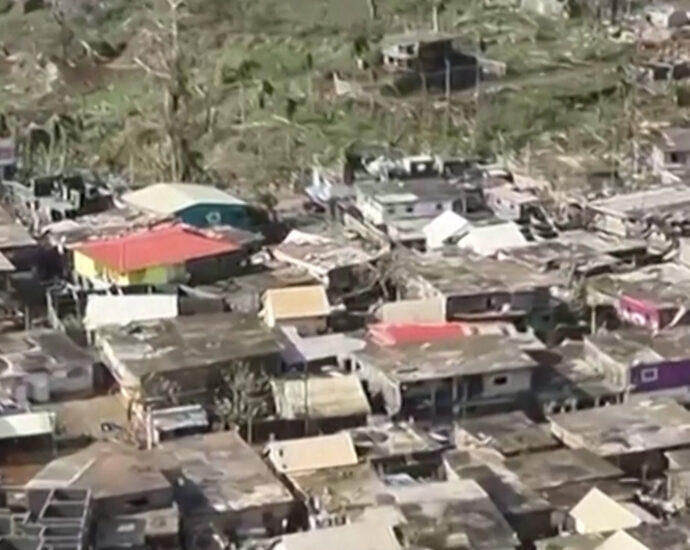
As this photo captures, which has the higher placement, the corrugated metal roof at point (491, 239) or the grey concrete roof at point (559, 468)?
the corrugated metal roof at point (491, 239)

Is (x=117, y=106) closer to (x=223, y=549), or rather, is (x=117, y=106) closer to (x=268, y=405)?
(x=268, y=405)

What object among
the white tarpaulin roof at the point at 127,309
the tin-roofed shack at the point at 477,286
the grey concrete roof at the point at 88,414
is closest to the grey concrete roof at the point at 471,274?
the tin-roofed shack at the point at 477,286

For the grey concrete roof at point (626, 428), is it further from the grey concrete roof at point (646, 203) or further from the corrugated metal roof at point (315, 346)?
the grey concrete roof at point (646, 203)

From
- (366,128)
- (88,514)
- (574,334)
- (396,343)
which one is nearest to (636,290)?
(574,334)

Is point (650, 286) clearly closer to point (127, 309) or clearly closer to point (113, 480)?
point (127, 309)

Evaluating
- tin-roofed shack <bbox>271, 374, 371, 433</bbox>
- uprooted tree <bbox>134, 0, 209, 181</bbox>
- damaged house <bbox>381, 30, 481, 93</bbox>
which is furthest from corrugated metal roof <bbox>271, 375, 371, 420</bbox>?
damaged house <bbox>381, 30, 481, 93</bbox>

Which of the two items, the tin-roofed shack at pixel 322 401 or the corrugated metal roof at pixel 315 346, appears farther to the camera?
the corrugated metal roof at pixel 315 346

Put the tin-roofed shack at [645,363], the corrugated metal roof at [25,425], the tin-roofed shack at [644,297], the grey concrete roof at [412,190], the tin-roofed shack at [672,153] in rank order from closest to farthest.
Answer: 1. the corrugated metal roof at [25,425]
2. the tin-roofed shack at [645,363]
3. the tin-roofed shack at [644,297]
4. the grey concrete roof at [412,190]
5. the tin-roofed shack at [672,153]
